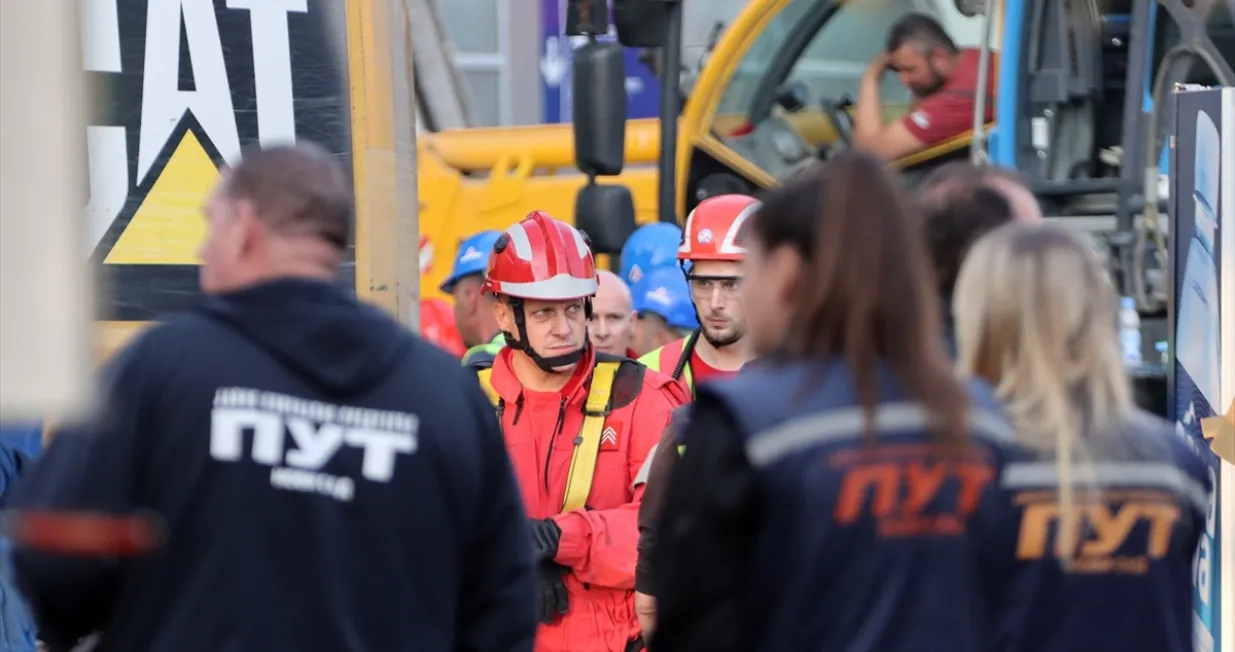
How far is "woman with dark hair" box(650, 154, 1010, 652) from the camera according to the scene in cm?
301

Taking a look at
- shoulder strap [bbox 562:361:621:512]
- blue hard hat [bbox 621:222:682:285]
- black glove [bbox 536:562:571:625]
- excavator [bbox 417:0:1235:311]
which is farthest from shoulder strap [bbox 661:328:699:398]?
blue hard hat [bbox 621:222:682:285]

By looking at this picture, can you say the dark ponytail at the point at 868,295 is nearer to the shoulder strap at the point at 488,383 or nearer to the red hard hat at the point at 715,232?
the shoulder strap at the point at 488,383

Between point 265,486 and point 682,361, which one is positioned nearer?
point 265,486

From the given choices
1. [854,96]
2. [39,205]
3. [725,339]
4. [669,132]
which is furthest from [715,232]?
[854,96]

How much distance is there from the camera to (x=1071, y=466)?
3.18m

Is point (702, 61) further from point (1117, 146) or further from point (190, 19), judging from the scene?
point (190, 19)

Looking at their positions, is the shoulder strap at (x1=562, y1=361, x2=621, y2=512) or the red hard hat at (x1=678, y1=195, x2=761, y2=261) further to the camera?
the red hard hat at (x1=678, y1=195, x2=761, y2=261)

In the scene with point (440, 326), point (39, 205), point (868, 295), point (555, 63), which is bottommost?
point (440, 326)

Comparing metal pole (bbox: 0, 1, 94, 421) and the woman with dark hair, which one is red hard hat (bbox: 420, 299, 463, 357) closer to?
the woman with dark hair

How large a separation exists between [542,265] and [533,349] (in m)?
0.26


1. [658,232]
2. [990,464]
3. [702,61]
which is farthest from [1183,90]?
[702,61]

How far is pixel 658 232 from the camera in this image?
29.1 feet

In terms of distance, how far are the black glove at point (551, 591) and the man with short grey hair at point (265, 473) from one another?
1697 millimetres

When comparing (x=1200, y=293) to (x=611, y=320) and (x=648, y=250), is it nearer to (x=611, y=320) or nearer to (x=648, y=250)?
(x=611, y=320)
